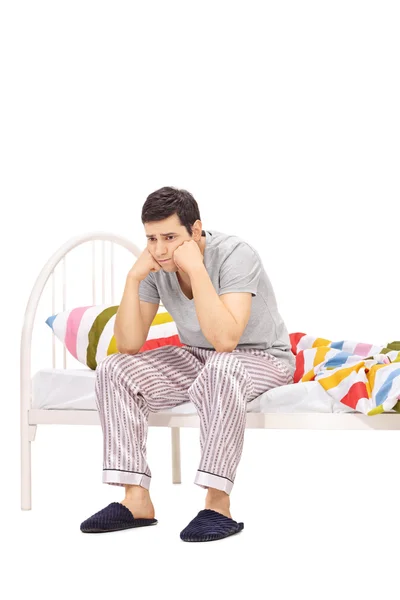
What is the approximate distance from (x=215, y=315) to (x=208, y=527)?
58cm

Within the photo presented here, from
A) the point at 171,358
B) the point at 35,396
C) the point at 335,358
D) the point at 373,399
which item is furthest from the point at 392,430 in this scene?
the point at 35,396

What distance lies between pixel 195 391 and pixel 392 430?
56 centimetres

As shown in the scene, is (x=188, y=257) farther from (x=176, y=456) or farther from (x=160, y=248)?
(x=176, y=456)

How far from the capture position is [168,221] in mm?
2904

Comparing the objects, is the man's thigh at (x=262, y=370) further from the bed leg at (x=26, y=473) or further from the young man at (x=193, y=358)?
the bed leg at (x=26, y=473)

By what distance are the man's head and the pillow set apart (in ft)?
1.71

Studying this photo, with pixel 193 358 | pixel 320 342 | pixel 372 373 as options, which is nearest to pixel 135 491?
pixel 193 358

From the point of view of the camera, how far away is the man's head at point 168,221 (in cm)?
290

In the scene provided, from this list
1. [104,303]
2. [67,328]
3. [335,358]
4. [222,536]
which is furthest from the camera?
[104,303]

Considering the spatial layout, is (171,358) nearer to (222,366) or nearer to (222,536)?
(222,366)

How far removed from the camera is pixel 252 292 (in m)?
2.93

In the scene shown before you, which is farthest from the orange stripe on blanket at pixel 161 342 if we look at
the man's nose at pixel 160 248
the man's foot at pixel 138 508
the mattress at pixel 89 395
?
the man's foot at pixel 138 508

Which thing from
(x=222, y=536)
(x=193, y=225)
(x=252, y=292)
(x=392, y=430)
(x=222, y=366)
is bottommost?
(x=222, y=536)

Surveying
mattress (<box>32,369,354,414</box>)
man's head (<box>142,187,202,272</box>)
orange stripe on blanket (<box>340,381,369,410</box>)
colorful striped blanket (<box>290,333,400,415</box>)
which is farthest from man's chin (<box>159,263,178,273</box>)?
orange stripe on blanket (<box>340,381,369,410</box>)
